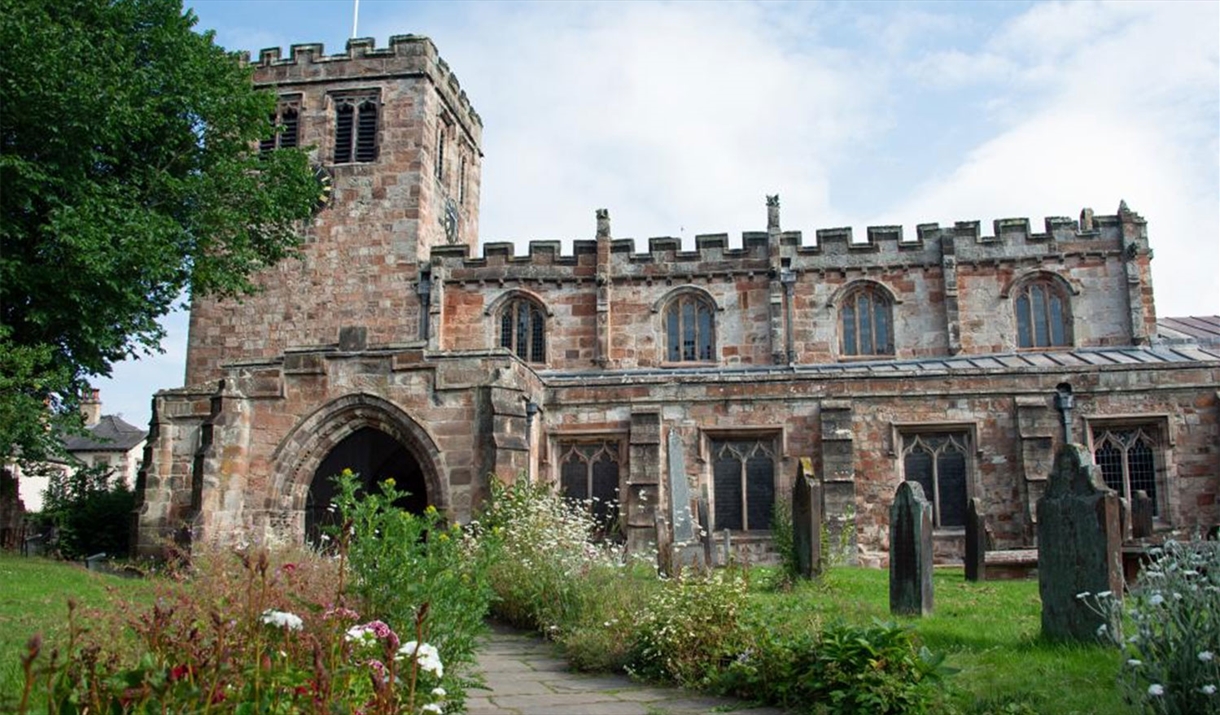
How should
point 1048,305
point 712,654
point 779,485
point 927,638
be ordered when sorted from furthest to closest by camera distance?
1. point 1048,305
2. point 779,485
3. point 927,638
4. point 712,654

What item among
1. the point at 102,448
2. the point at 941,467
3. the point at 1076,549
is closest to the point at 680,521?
the point at 1076,549

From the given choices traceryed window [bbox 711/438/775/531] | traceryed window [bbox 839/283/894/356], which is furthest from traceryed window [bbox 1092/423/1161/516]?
traceryed window [bbox 839/283/894/356]

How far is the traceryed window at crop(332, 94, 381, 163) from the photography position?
3038 cm

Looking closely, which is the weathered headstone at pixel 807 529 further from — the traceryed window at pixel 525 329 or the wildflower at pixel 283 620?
the traceryed window at pixel 525 329

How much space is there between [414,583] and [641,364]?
2090 cm

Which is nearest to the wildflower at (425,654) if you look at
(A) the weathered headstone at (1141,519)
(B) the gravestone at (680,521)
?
(B) the gravestone at (680,521)

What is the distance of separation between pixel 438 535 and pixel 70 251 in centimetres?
1351

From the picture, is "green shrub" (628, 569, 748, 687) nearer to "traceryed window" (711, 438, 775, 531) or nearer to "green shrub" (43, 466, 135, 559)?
"traceryed window" (711, 438, 775, 531)

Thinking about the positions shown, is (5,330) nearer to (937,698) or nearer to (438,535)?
(438,535)

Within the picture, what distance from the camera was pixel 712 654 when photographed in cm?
811

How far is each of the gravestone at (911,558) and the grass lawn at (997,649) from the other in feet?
0.74

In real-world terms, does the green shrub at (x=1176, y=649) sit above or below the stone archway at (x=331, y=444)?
below

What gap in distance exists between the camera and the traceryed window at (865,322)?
28188 mm

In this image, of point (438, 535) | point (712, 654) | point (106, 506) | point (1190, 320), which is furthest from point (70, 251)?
point (1190, 320)
